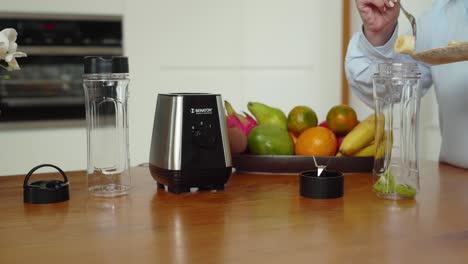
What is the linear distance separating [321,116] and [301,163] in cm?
161

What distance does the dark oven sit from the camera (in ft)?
7.61

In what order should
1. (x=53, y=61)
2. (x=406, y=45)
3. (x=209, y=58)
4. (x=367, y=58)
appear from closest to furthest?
(x=406, y=45) → (x=367, y=58) → (x=53, y=61) → (x=209, y=58)

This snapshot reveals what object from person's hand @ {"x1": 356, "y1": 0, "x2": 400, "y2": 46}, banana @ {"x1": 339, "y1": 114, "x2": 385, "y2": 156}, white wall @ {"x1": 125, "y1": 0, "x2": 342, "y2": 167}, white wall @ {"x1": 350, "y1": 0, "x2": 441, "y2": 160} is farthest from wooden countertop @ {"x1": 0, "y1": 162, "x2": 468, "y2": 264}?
white wall @ {"x1": 125, "y1": 0, "x2": 342, "y2": 167}

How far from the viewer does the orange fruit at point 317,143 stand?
1.08 metres

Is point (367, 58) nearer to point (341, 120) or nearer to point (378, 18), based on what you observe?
point (378, 18)

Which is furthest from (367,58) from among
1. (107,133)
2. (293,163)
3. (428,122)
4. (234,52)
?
(234,52)

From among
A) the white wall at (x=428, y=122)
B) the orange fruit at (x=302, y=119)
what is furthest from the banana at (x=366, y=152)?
the white wall at (x=428, y=122)

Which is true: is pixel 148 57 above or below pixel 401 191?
above

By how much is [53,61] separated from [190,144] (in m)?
1.68

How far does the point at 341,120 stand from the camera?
1.12 metres

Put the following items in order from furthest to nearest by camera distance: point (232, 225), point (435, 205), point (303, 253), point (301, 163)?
point (301, 163)
point (435, 205)
point (232, 225)
point (303, 253)

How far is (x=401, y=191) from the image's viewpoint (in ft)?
2.85

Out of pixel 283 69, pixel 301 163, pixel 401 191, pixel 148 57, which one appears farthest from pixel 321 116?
pixel 401 191

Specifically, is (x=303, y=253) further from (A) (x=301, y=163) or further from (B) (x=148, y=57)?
(B) (x=148, y=57)
